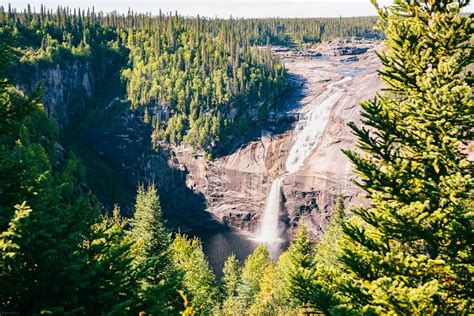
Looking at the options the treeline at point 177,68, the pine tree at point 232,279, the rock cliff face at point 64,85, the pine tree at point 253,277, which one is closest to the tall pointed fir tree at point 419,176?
the pine tree at point 253,277

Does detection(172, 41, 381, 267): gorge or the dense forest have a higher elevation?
the dense forest

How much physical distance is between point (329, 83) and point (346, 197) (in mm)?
48022

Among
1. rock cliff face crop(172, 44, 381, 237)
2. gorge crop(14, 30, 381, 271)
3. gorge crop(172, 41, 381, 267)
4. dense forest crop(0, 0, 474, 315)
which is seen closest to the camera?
dense forest crop(0, 0, 474, 315)

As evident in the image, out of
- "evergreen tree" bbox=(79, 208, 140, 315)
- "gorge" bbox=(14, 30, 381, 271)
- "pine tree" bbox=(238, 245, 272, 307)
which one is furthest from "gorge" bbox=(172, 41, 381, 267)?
"evergreen tree" bbox=(79, 208, 140, 315)

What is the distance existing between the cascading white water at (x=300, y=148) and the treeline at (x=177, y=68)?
12985 millimetres

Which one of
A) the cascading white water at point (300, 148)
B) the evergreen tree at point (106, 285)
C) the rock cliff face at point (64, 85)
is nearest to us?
the evergreen tree at point (106, 285)

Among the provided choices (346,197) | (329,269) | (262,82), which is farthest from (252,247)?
(329,269)

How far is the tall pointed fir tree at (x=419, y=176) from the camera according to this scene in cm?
767

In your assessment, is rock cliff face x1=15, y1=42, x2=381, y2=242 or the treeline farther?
the treeline

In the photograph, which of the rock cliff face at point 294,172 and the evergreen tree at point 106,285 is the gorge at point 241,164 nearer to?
the rock cliff face at point 294,172

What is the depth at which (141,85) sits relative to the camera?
110 metres

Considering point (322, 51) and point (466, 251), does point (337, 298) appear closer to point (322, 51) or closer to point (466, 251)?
point (466, 251)

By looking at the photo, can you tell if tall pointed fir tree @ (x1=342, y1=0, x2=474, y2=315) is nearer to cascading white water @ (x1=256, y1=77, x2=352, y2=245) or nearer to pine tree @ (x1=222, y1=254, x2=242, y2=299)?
pine tree @ (x1=222, y1=254, x2=242, y2=299)

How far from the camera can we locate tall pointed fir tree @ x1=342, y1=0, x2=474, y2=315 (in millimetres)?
7672
